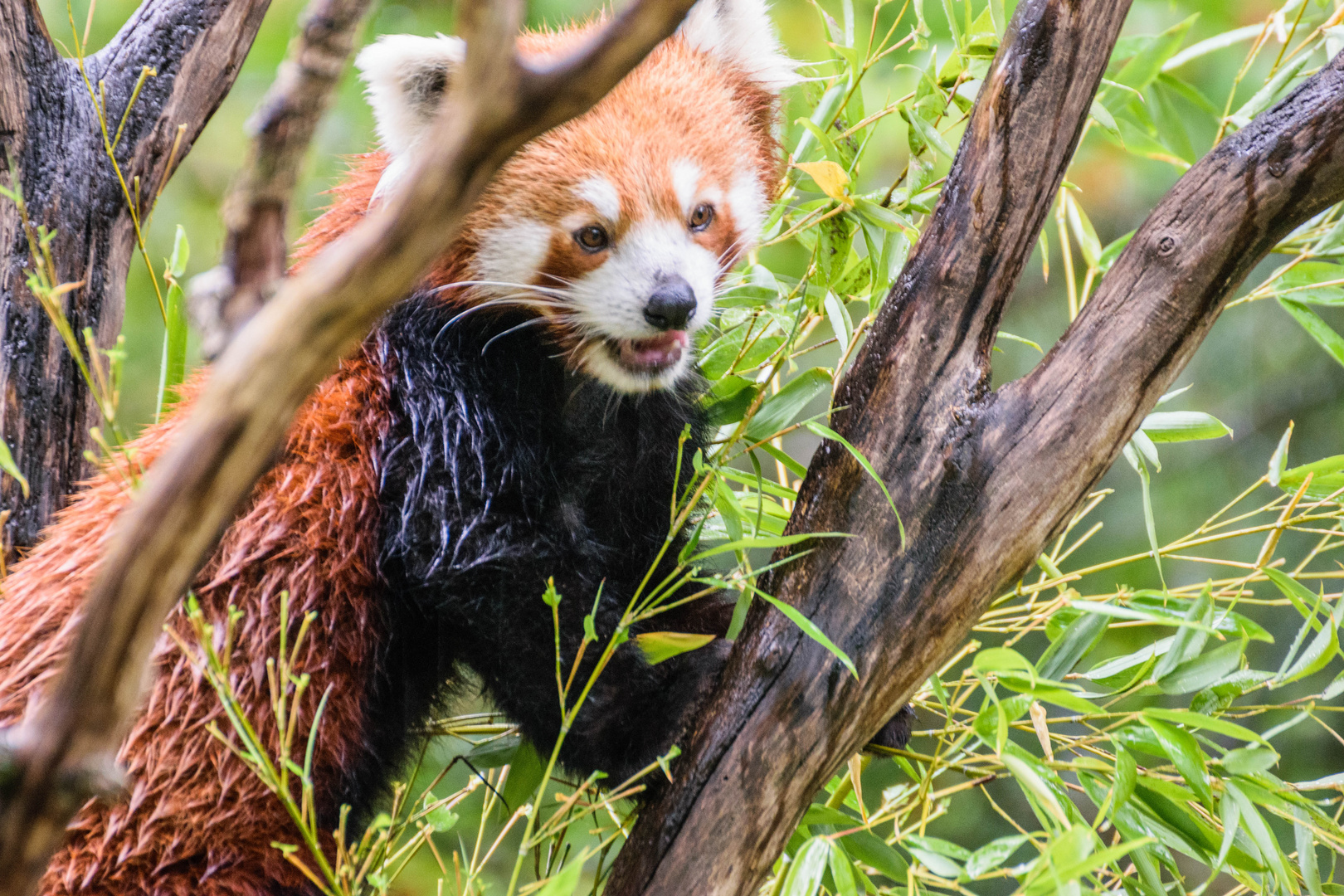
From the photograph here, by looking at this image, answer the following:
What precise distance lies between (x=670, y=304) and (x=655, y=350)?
11cm

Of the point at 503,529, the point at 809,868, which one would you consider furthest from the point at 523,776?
the point at 809,868

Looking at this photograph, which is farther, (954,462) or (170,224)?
(170,224)

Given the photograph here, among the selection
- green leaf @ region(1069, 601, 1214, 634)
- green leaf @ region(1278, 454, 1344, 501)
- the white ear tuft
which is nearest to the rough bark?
green leaf @ region(1069, 601, 1214, 634)

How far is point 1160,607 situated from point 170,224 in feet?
10.4

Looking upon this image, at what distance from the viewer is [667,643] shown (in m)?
1.31

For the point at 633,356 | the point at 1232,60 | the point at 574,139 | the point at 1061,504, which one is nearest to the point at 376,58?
the point at 574,139

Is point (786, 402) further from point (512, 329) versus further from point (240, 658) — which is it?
point (240, 658)

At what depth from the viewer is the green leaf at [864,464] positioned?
1219 millimetres

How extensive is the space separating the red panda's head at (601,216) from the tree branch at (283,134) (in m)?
0.86

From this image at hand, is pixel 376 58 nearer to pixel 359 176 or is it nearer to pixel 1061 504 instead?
pixel 359 176

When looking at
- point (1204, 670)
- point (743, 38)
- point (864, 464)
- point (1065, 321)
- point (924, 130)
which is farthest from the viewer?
point (1065, 321)

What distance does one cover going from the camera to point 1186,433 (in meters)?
1.50

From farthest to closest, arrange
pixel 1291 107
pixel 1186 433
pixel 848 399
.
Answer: pixel 1186 433
pixel 848 399
pixel 1291 107

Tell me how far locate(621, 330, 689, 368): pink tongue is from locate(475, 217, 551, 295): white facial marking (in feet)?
A: 0.56
